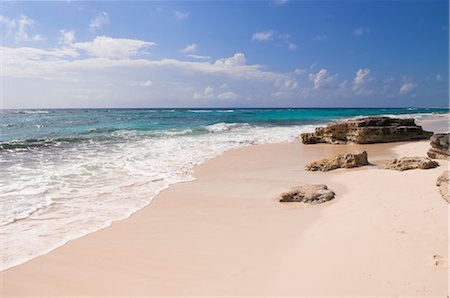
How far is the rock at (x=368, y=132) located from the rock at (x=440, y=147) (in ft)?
21.1

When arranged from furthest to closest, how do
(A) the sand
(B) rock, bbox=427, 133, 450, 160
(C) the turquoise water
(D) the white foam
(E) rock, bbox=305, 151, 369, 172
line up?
(C) the turquoise water < (E) rock, bbox=305, 151, 369, 172 < (B) rock, bbox=427, 133, 450, 160 < (D) the white foam < (A) the sand

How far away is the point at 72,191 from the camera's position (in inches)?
291

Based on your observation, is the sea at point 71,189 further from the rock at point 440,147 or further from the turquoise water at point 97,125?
the rock at point 440,147

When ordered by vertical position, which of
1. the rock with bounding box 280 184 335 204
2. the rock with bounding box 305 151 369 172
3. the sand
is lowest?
the sand

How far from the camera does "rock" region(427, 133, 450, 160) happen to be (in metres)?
8.91

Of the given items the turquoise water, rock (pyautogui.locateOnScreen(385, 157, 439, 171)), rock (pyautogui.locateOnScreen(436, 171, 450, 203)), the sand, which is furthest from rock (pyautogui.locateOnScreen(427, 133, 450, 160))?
the turquoise water

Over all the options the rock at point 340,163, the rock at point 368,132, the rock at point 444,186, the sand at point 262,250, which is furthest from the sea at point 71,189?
the rock at point 368,132

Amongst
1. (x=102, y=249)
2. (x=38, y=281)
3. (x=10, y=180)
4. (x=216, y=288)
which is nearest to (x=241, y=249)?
(x=216, y=288)

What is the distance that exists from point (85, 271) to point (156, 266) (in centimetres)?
86

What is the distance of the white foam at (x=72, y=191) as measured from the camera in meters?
4.95

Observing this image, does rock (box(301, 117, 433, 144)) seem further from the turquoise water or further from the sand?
the turquoise water

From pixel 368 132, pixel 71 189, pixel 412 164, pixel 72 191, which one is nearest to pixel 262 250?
pixel 72 191

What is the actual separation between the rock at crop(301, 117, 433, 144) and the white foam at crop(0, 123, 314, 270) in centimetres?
674

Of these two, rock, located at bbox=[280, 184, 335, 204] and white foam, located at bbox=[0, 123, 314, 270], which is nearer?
white foam, located at bbox=[0, 123, 314, 270]
